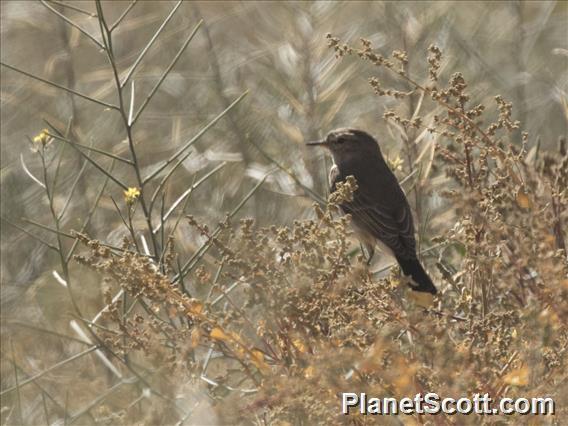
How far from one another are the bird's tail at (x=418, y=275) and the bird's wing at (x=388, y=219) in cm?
21

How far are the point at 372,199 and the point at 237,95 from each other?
2.00m

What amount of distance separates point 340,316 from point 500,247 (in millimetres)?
429

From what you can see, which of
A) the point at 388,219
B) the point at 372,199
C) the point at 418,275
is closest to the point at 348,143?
the point at 372,199

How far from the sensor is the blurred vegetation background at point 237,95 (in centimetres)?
702

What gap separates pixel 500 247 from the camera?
316 cm

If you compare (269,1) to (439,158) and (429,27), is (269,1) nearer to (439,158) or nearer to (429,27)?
(429,27)

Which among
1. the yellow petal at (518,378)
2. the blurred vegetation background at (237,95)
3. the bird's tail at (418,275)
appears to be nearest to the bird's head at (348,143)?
the blurred vegetation background at (237,95)

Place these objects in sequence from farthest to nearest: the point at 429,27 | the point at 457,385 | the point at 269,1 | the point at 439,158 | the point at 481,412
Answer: the point at 269,1 < the point at 429,27 < the point at 439,158 < the point at 481,412 < the point at 457,385

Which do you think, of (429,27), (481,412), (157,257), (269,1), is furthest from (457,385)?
(269,1)

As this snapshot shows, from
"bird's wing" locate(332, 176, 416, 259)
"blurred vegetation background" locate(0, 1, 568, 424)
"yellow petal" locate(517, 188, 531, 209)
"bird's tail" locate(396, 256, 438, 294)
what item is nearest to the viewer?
"yellow petal" locate(517, 188, 531, 209)

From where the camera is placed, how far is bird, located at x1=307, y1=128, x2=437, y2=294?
6.09 metres

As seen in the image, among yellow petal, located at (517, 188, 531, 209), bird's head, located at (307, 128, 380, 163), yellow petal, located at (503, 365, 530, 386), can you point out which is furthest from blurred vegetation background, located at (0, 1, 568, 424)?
yellow petal, located at (503, 365, 530, 386)

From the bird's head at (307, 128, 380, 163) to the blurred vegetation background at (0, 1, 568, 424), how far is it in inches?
4.9

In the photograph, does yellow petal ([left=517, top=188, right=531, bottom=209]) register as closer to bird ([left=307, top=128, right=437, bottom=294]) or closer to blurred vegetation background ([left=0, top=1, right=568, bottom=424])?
bird ([left=307, top=128, right=437, bottom=294])
